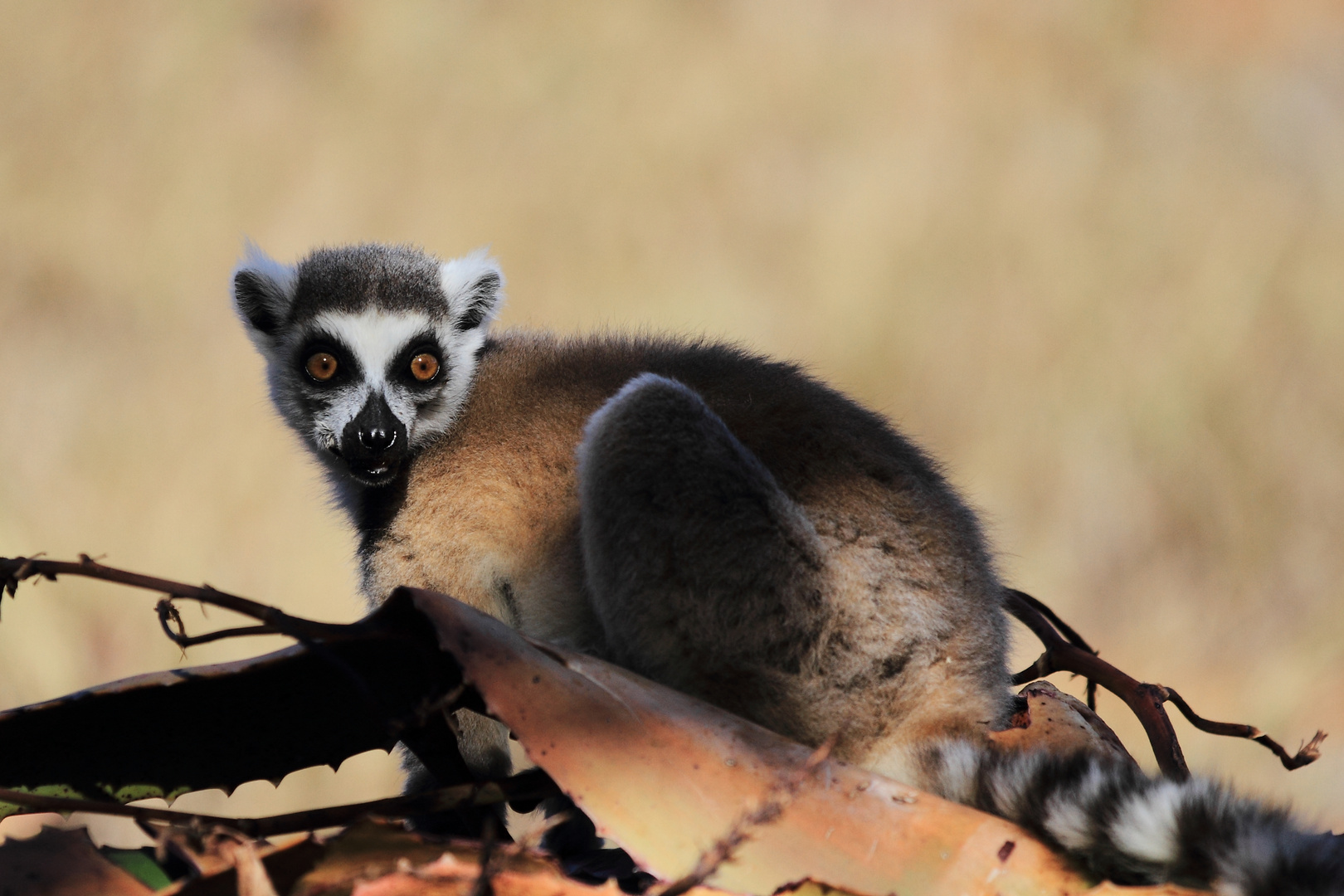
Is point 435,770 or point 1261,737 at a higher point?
point 1261,737

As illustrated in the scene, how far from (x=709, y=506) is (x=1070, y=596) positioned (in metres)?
4.37

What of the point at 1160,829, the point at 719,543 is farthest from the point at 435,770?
the point at 1160,829

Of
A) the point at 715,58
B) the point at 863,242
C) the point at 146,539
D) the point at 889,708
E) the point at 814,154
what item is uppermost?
the point at 715,58

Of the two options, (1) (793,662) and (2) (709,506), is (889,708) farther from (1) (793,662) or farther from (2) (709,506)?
(2) (709,506)

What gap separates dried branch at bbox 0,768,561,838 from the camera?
4.51ft

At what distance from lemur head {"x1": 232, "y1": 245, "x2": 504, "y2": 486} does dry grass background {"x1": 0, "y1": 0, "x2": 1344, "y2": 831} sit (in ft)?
9.66

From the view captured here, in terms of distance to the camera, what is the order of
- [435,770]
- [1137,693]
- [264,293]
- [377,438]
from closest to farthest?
[435,770] < [1137,693] < [377,438] < [264,293]

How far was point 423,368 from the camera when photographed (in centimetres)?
301

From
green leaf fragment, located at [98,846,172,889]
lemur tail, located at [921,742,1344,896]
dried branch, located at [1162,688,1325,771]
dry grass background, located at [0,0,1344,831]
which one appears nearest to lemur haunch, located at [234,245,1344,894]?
lemur tail, located at [921,742,1344,896]

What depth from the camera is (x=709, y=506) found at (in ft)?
7.33

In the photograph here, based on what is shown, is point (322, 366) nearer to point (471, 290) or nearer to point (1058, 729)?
point (471, 290)

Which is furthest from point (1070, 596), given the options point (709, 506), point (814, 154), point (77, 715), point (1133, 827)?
point (77, 715)

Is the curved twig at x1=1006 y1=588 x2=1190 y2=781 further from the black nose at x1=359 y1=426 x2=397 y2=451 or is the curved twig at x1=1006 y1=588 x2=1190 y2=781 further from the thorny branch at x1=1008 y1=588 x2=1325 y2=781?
the black nose at x1=359 y1=426 x2=397 y2=451

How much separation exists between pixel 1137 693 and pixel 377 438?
188cm
